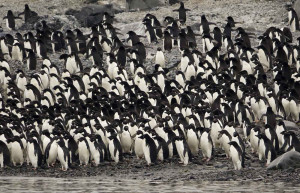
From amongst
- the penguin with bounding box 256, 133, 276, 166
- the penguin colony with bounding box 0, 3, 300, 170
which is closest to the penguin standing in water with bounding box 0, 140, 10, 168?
the penguin colony with bounding box 0, 3, 300, 170

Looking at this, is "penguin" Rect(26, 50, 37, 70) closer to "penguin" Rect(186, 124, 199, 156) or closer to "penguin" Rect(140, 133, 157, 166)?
"penguin" Rect(186, 124, 199, 156)

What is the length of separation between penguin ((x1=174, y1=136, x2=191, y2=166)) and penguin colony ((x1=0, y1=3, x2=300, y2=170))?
23mm

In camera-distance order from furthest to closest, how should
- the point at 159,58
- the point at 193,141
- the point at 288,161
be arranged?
the point at 159,58 < the point at 193,141 < the point at 288,161

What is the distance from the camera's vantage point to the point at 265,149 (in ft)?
68.9

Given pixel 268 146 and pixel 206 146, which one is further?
pixel 206 146

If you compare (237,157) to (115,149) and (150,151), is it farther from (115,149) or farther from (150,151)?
(115,149)

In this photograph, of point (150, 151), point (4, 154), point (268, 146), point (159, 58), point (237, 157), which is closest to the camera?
point (237, 157)

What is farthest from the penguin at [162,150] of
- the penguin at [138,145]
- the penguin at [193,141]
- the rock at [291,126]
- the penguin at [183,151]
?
the rock at [291,126]

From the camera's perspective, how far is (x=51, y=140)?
877 inches

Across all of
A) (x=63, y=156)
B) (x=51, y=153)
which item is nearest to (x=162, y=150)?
(x=63, y=156)

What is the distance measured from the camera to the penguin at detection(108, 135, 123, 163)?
2198 centimetres

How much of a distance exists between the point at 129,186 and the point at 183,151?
11.7 ft

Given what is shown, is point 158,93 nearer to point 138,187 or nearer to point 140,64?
point 140,64

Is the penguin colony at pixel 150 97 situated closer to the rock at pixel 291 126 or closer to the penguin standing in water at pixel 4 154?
the penguin standing in water at pixel 4 154
